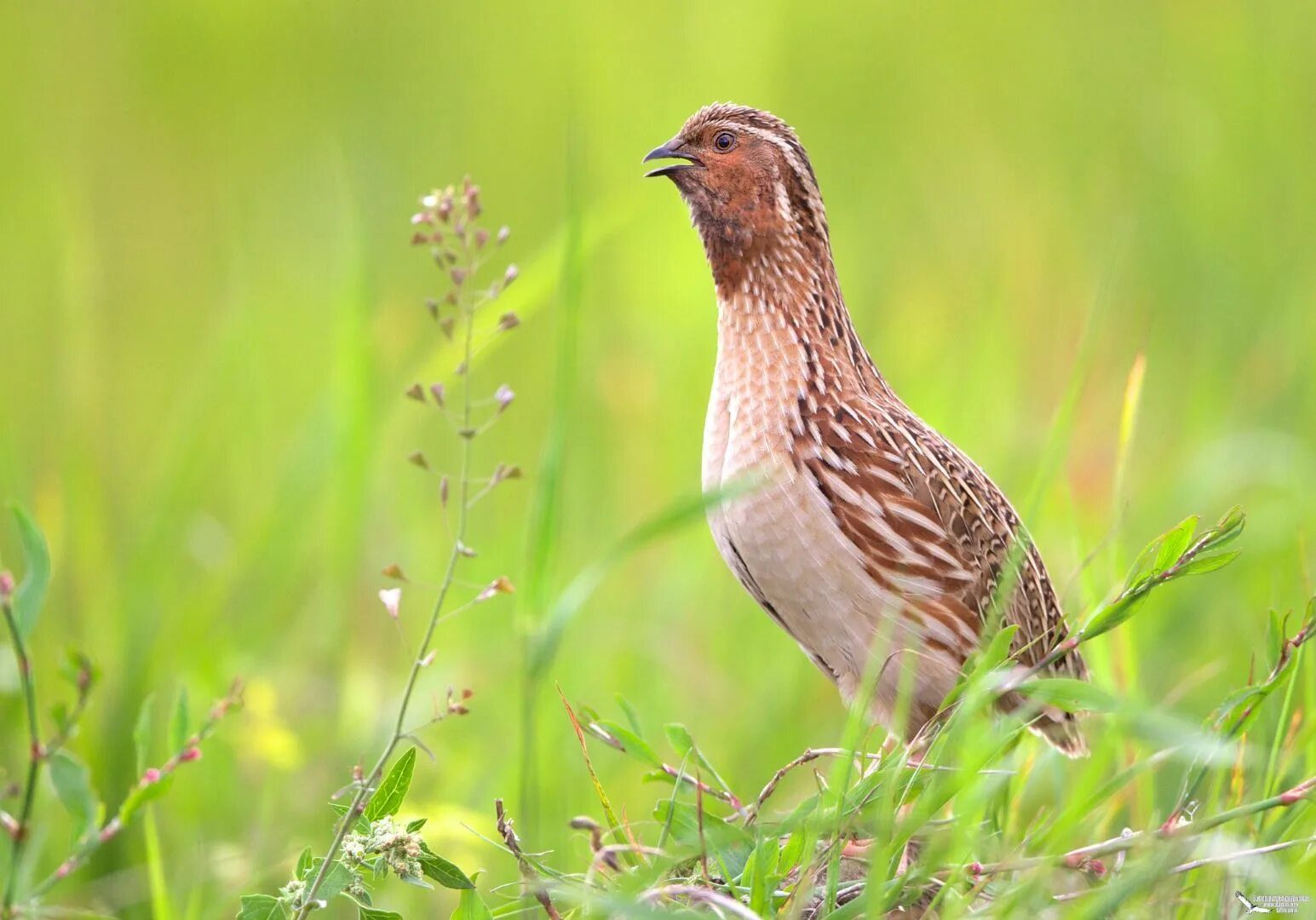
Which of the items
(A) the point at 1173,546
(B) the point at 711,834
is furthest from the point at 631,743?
(A) the point at 1173,546

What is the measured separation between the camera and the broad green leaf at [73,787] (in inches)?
109

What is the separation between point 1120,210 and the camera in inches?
367

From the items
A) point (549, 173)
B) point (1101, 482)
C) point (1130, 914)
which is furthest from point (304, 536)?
point (549, 173)

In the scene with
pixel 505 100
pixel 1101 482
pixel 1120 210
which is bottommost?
pixel 1101 482

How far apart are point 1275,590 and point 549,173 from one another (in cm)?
697

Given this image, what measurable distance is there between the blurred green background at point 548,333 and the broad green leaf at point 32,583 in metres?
0.92

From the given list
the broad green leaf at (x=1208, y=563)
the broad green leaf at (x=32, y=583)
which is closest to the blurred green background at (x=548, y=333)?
the broad green leaf at (x=1208, y=563)

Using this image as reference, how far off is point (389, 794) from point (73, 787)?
1.76 ft

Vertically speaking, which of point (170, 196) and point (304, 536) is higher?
point (170, 196)

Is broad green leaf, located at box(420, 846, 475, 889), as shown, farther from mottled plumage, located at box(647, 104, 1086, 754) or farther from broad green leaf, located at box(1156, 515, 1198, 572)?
broad green leaf, located at box(1156, 515, 1198, 572)

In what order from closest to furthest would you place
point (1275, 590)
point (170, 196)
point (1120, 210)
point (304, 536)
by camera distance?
point (1275, 590)
point (304, 536)
point (1120, 210)
point (170, 196)

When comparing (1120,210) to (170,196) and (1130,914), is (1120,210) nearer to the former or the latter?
(170,196)

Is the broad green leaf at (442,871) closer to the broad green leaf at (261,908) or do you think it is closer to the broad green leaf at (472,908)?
the broad green leaf at (472,908)

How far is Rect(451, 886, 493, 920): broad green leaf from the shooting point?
3.02 m
